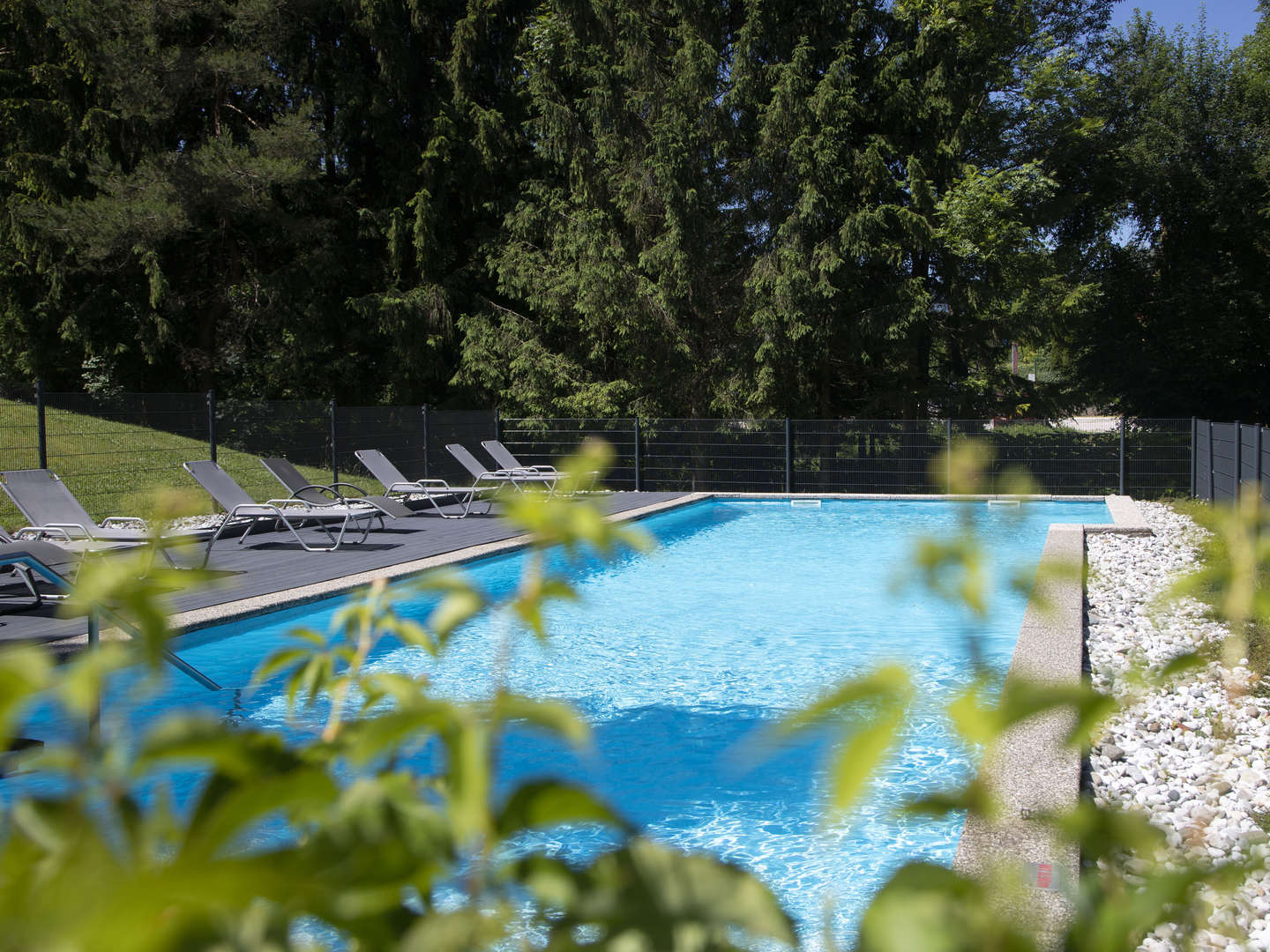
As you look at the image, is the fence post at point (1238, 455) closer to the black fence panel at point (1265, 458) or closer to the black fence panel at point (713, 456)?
the black fence panel at point (1265, 458)

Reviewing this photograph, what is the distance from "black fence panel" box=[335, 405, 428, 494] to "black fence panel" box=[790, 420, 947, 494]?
6.46 metres

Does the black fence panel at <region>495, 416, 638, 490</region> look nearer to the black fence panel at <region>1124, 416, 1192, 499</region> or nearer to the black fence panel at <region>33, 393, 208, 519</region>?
the black fence panel at <region>33, 393, 208, 519</region>

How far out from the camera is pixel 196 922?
333mm

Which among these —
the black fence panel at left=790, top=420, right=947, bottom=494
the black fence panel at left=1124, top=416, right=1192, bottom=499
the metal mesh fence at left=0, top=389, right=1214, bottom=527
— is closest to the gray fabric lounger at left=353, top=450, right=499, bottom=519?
the metal mesh fence at left=0, top=389, right=1214, bottom=527

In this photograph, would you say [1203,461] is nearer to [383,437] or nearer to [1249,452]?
[1249,452]

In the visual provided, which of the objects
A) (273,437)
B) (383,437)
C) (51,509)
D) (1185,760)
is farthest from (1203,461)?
(51,509)

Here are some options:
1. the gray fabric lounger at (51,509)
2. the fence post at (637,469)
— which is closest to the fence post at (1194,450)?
the fence post at (637,469)

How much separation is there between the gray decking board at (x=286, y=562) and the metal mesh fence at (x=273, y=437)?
2.79 m

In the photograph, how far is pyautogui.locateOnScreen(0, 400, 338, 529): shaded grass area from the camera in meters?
11.8

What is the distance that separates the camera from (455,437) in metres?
18.3

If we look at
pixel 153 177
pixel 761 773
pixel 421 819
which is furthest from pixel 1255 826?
pixel 153 177

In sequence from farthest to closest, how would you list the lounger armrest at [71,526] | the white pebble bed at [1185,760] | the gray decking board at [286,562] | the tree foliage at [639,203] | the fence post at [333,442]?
the tree foliage at [639,203] → the fence post at [333,442] → the lounger armrest at [71,526] → the gray decking board at [286,562] → the white pebble bed at [1185,760]

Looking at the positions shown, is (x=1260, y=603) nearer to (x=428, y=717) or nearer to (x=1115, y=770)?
(x=428, y=717)

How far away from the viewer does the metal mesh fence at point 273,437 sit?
14.6m
